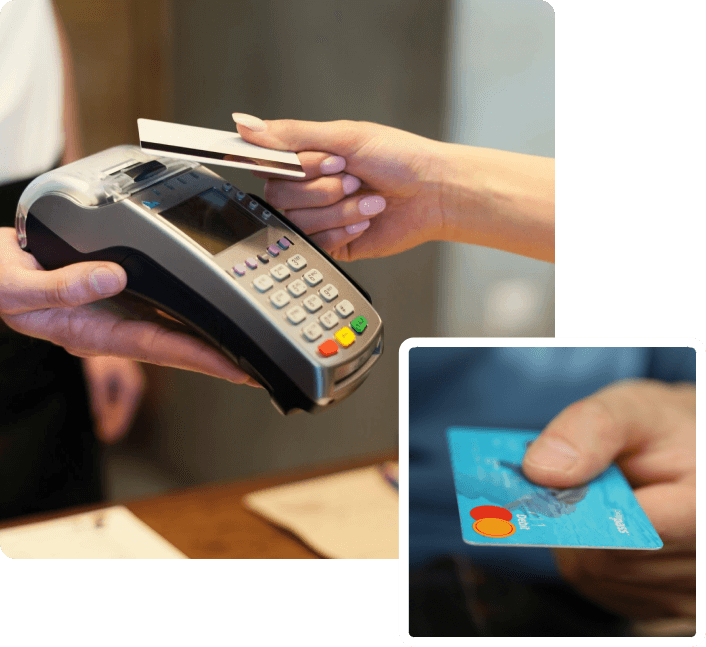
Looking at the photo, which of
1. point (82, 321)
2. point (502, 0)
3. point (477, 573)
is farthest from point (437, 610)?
point (502, 0)

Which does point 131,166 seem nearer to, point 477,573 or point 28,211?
point 28,211

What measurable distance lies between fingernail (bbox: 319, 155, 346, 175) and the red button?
136 mm

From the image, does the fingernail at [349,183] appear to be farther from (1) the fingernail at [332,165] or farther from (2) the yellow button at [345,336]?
(2) the yellow button at [345,336]

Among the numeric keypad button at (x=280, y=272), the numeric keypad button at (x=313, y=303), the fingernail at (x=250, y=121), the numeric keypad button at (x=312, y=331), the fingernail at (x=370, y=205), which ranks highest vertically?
the fingernail at (x=250, y=121)

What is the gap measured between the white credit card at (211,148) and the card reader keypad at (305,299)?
0.18 feet

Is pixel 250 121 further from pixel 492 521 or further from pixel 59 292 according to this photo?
pixel 492 521

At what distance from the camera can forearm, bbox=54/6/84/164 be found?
49 centimetres

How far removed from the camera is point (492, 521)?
45 centimetres

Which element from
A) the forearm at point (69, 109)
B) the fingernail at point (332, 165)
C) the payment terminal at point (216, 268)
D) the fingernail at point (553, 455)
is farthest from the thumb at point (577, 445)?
the forearm at point (69, 109)

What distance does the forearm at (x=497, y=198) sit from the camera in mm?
543

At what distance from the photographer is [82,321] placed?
501 millimetres

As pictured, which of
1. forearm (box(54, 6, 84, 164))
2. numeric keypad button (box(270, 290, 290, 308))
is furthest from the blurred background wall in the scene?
numeric keypad button (box(270, 290, 290, 308))

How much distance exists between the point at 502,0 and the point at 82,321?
0.38m

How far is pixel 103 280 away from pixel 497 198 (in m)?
0.29
